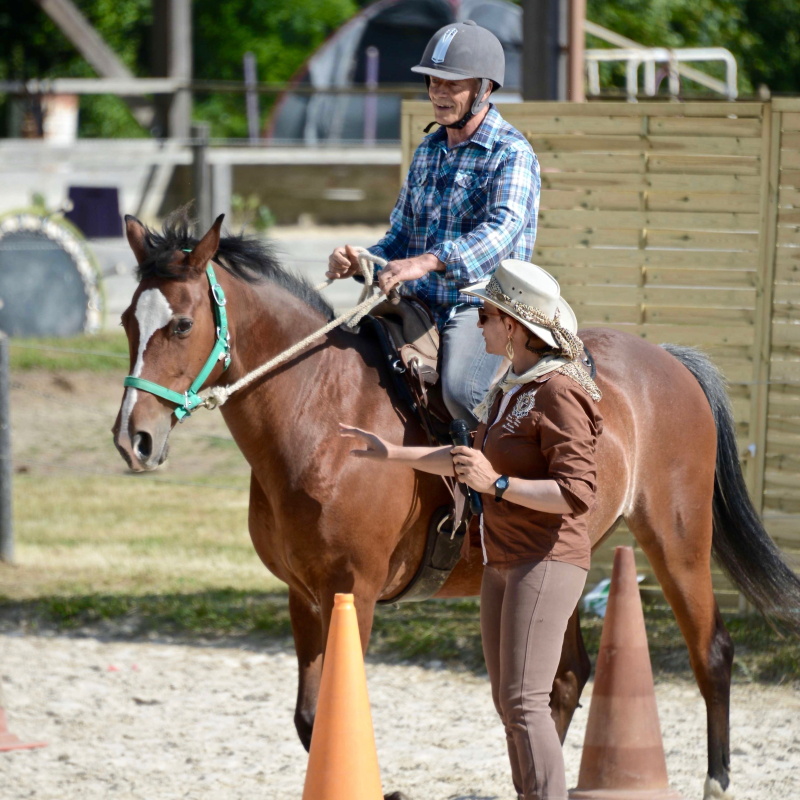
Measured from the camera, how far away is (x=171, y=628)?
6277 mm

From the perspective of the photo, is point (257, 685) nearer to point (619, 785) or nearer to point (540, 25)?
point (619, 785)

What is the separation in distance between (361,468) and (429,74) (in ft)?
4.35

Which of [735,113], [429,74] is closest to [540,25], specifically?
[735,113]

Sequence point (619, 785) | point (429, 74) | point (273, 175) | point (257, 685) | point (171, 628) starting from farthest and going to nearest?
point (273, 175)
point (171, 628)
point (257, 685)
point (619, 785)
point (429, 74)

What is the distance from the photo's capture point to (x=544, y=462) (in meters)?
3.04

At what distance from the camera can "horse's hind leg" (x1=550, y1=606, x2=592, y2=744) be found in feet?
14.1

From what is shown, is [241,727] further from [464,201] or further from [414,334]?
[464,201]

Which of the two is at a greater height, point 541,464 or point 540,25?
point 540,25

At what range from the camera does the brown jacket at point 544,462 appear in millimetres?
2939

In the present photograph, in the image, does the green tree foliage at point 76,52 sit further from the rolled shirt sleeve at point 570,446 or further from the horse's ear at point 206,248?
the rolled shirt sleeve at point 570,446

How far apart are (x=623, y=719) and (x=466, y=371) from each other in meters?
1.38

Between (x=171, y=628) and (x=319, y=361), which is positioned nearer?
(x=319, y=361)

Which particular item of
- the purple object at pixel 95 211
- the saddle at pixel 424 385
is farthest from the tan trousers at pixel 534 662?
the purple object at pixel 95 211

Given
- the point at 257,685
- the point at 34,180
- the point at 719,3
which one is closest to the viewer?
the point at 257,685
